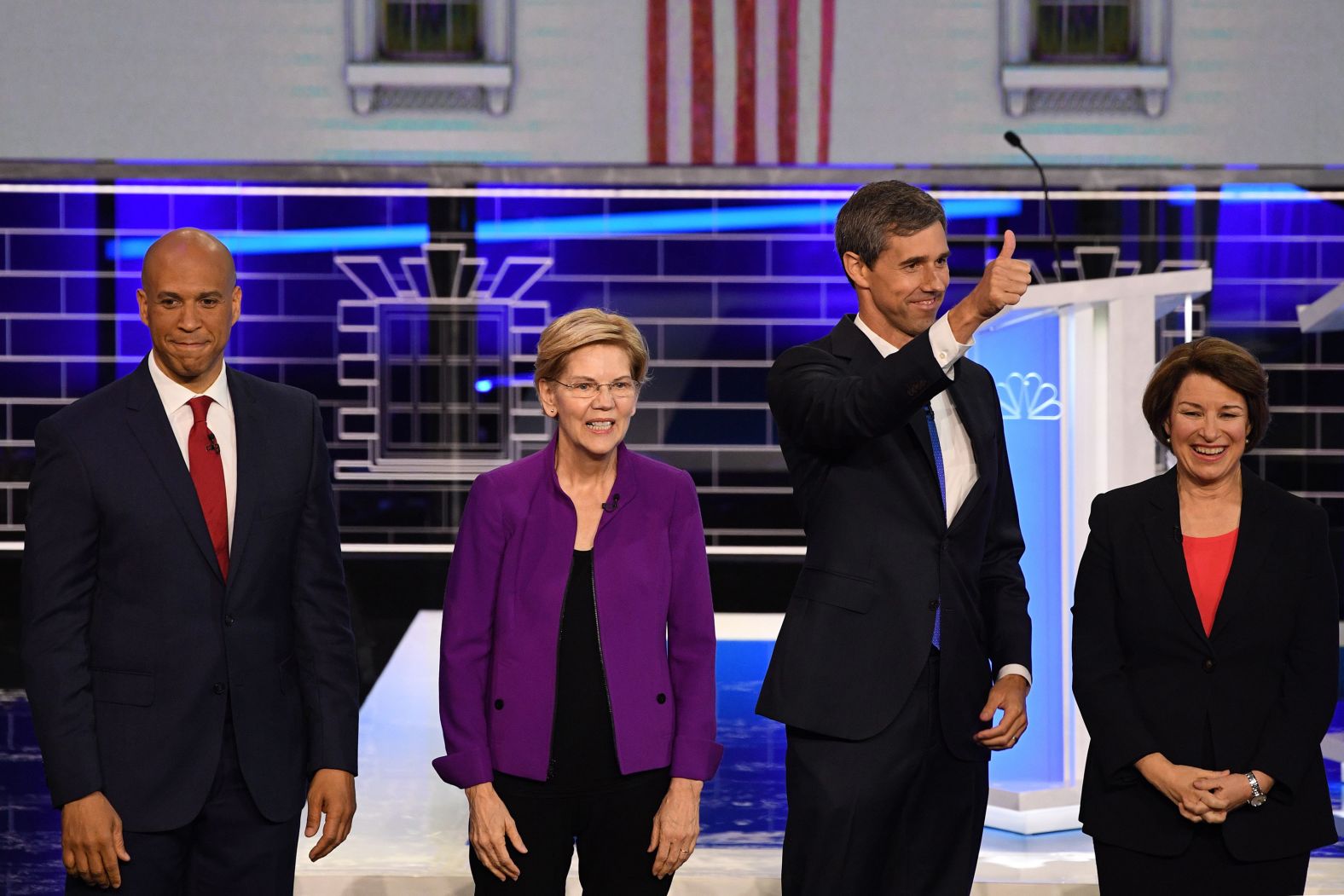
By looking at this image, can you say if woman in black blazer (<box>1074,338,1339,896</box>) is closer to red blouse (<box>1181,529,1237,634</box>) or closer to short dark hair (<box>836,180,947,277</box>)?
red blouse (<box>1181,529,1237,634</box>)

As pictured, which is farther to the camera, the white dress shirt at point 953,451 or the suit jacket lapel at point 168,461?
the white dress shirt at point 953,451

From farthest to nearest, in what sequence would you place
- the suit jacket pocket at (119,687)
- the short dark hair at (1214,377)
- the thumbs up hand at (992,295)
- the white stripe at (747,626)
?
the white stripe at (747,626) → the short dark hair at (1214,377) → the suit jacket pocket at (119,687) → the thumbs up hand at (992,295)

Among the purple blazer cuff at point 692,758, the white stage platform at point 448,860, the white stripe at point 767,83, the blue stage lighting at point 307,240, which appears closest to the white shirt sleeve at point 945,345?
the purple blazer cuff at point 692,758

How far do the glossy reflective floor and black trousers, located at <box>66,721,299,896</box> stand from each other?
1.02 m

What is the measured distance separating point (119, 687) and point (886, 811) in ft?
3.30

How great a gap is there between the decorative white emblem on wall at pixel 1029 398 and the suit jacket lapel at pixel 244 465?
196 centimetres

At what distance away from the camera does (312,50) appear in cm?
661

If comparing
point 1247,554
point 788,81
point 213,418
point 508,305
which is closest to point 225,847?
point 213,418

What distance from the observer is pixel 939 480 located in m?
1.99

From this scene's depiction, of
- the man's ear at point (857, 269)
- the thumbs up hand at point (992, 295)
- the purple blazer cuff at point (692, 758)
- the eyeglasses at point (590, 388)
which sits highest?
the man's ear at point (857, 269)

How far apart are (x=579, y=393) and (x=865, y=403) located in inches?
14.5

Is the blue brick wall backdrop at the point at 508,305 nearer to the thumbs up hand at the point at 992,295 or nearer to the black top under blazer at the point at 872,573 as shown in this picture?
the black top under blazer at the point at 872,573

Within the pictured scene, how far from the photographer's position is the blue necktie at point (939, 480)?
1978 mm

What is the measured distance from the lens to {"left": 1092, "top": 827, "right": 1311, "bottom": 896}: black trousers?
2.01 metres
